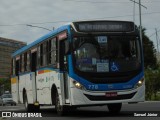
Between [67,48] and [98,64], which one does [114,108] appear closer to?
[98,64]

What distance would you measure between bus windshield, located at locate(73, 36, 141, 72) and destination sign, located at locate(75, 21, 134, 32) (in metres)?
0.31

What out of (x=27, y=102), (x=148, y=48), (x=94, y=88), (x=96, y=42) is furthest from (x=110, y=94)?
(x=148, y=48)

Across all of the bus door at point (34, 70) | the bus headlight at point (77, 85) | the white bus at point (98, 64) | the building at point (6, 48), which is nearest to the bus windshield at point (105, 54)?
the white bus at point (98, 64)

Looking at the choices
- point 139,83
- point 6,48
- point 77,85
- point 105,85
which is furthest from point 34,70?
point 6,48

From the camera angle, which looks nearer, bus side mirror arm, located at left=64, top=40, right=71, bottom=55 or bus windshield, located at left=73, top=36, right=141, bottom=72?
bus windshield, located at left=73, top=36, right=141, bottom=72

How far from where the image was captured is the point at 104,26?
54.6 ft

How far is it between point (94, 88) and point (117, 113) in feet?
9.14

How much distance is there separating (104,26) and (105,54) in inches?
41.8

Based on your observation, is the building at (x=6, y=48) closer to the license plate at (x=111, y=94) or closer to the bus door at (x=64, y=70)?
the bus door at (x=64, y=70)

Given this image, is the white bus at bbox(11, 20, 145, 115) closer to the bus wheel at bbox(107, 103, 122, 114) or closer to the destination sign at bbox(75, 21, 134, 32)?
the destination sign at bbox(75, 21, 134, 32)

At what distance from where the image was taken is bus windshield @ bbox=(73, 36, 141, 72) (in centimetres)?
1608

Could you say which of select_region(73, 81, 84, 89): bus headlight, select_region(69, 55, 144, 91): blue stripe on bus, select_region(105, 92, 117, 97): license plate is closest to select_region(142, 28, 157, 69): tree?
select_region(69, 55, 144, 91): blue stripe on bus

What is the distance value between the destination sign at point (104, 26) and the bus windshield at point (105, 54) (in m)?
0.31

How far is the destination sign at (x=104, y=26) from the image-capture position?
16531 millimetres
